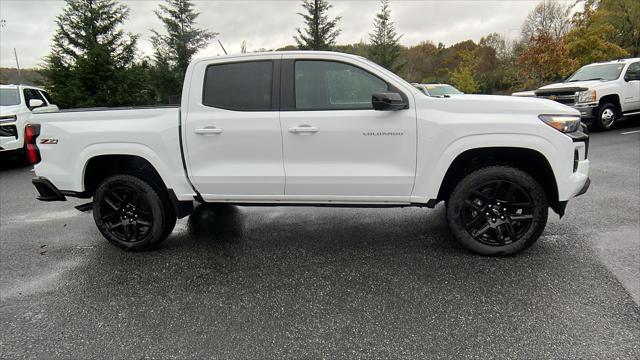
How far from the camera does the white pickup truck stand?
10.9 feet

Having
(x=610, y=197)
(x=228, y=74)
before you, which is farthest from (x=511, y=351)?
(x=610, y=197)

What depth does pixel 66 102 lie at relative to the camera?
16844 mm

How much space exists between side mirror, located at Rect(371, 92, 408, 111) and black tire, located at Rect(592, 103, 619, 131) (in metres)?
9.84

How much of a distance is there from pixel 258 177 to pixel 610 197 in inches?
185

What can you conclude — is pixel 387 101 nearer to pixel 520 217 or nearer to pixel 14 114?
pixel 520 217

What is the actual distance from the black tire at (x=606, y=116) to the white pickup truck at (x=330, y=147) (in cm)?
894

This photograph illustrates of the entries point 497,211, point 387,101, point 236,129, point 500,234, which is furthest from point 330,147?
point 500,234

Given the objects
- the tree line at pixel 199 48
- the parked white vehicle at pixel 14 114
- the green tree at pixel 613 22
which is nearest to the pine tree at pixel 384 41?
the tree line at pixel 199 48

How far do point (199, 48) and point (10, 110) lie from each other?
22629mm

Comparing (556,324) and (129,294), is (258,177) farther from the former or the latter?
(556,324)

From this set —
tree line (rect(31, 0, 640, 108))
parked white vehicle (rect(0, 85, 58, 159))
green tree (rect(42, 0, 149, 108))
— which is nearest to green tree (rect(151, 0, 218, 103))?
tree line (rect(31, 0, 640, 108))

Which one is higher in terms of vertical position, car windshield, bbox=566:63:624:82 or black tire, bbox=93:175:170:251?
car windshield, bbox=566:63:624:82

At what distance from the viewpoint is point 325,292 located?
3068 millimetres

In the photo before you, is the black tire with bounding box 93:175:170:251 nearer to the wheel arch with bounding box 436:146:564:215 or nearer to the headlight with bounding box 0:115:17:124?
the wheel arch with bounding box 436:146:564:215
